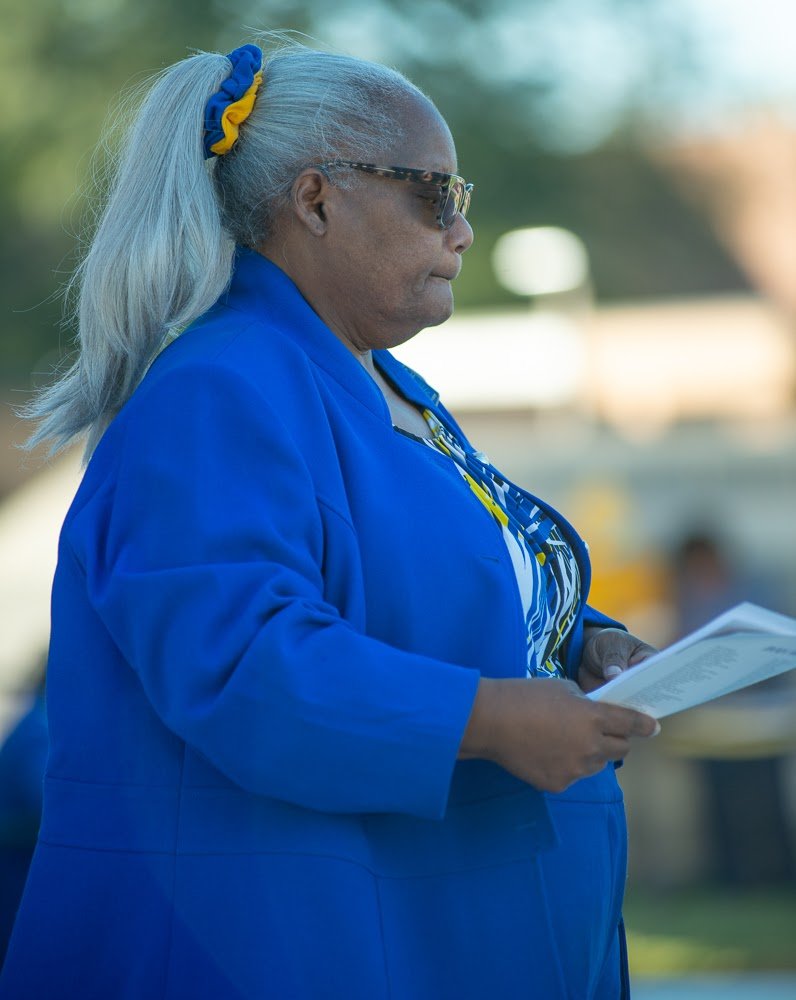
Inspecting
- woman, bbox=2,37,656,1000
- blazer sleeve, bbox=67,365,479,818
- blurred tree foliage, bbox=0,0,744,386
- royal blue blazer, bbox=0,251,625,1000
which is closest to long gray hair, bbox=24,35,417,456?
woman, bbox=2,37,656,1000

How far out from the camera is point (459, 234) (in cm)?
198

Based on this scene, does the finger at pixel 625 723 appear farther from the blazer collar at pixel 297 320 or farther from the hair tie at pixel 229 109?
the hair tie at pixel 229 109

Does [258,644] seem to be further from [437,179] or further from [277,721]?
[437,179]

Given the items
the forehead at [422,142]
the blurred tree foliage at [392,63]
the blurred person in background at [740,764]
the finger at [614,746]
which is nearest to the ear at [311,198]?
the forehead at [422,142]

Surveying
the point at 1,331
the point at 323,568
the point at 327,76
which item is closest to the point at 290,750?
the point at 323,568

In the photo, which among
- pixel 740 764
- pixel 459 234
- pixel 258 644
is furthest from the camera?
pixel 740 764

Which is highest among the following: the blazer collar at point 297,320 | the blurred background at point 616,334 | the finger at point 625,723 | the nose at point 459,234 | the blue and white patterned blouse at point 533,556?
the nose at point 459,234

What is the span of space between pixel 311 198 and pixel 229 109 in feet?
0.57

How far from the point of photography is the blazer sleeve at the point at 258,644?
1493 mm

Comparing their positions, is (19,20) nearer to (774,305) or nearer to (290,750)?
(774,305)

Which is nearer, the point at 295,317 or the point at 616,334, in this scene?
the point at 295,317

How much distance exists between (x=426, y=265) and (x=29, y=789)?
9.00 ft

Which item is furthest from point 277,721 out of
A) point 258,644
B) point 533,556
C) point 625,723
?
point 533,556

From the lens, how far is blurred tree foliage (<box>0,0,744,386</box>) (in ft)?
50.8
